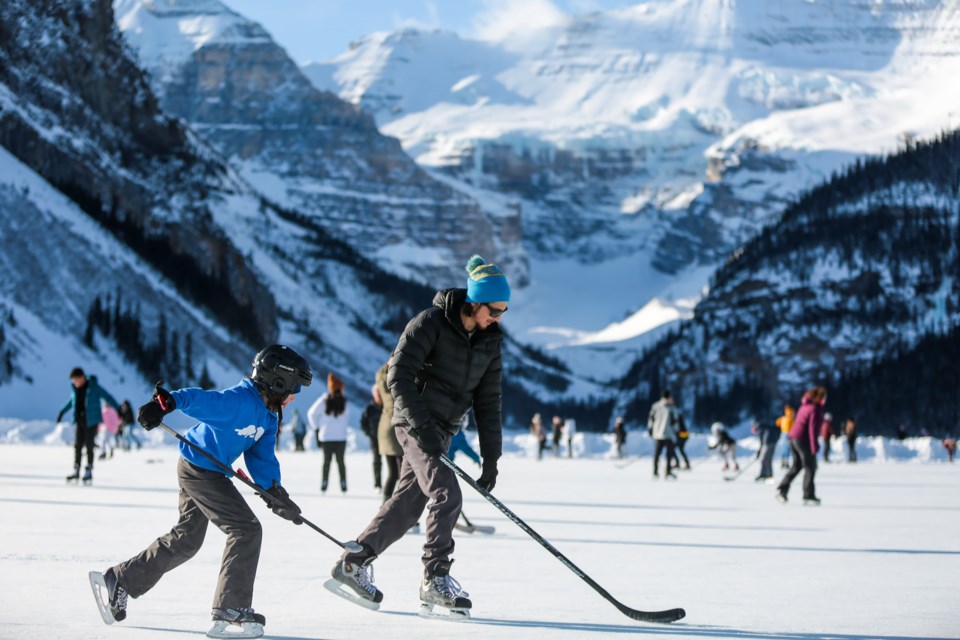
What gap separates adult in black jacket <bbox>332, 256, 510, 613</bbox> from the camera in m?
9.15

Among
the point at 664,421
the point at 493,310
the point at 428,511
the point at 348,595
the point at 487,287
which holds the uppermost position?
the point at 487,287

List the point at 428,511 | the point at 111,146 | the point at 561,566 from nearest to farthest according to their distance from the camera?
the point at 428,511 < the point at 561,566 < the point at 111,146

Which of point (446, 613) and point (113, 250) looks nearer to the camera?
point (446, 613)

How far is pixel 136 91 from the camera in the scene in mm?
142250

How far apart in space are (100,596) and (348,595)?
5.21ft

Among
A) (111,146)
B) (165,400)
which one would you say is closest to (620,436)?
(165,400)

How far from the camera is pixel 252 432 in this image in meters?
8.63

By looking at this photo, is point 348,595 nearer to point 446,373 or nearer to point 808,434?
point 446,373

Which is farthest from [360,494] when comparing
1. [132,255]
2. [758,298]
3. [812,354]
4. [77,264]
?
[758,298]

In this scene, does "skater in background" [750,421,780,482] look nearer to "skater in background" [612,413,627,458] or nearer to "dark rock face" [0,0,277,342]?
"skater in background" [612,413,627,458]

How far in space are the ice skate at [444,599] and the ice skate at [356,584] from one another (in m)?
0.29

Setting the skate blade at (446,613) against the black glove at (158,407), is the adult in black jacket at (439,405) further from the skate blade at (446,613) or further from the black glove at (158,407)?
the black glove at (158,407)

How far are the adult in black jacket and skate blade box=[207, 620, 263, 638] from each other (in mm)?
1087

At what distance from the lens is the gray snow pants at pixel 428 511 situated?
366 inches
